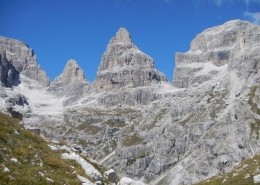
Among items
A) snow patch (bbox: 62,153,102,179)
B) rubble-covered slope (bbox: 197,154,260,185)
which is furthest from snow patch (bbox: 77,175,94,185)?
rubble-covered slope (bbox: 197,154,260,185)

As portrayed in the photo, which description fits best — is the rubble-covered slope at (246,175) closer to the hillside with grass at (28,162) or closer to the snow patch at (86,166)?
the snow patch at (86,166)

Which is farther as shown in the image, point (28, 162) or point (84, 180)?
point (84, 180)

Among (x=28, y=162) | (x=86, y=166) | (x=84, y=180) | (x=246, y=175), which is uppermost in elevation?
(x=28, y=162)

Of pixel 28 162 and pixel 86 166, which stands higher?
pixel 28 162

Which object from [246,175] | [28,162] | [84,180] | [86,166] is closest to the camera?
[28,162]

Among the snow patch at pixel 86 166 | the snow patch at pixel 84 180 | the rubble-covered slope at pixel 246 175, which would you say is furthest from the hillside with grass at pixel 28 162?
the rubble-covered slope at pixel 246 175

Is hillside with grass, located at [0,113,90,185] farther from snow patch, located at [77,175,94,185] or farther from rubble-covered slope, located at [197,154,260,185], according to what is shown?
rubble-covered slope, located at [197,154,260,185]

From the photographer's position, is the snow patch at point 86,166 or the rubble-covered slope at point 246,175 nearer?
the snow patch at point 86,166

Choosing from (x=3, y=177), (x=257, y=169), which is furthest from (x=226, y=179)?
(x=3, y=177)

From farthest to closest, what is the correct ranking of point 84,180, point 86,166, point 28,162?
1. point 86,166
2. point 84,180
3. point 28,162

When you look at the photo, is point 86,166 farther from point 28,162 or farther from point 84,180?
point 28,162

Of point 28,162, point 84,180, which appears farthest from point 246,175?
point 28,162

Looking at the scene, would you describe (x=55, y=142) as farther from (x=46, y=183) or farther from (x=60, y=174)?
(x=46, y=183)

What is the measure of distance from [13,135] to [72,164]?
14.7ft
